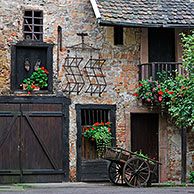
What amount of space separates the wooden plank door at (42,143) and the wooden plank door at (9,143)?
0.16m

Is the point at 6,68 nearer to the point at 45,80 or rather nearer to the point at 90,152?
the point at 45,80

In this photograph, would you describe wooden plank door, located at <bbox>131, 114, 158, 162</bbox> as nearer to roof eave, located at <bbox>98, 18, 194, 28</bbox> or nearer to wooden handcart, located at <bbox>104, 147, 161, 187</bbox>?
wooden handcart, located at <bbox>104, 147, 161, 187</bbox>

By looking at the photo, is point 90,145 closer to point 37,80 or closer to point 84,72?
point 84,72

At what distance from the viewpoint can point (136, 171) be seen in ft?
38.7

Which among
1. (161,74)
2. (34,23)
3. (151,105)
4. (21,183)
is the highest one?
(34,23)

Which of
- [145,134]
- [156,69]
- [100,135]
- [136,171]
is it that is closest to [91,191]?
[136,171]

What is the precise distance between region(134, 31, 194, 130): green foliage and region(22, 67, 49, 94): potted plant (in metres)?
2.61

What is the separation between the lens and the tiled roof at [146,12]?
13309 millimetres

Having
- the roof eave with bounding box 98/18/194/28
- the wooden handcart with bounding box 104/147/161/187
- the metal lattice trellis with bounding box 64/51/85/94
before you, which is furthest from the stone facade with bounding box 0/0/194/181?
the wooden handcart with bounding box 104/147/161/187

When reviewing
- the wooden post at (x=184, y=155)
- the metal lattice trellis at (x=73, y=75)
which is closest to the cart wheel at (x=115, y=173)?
the wooden post at (x=184, y=155)

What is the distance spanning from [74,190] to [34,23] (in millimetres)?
5122

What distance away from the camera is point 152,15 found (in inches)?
540

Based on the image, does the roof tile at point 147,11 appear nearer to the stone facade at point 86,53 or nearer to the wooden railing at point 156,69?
the stone facade at point 86,53

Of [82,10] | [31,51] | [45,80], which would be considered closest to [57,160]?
[45,80]
